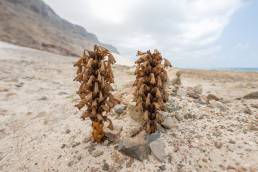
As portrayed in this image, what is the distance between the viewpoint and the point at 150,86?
321 inches

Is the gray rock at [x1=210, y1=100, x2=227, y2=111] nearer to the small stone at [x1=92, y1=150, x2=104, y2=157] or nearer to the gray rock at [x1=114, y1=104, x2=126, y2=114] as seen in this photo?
the gray rock at [x1=114, y1=104, x2=126, y2=114]

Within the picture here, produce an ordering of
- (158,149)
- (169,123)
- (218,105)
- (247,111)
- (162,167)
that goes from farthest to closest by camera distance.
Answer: (218,105) → (247,111) → (169,123) → (158,149) → (162,167)

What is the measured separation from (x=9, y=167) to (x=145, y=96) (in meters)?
4.44

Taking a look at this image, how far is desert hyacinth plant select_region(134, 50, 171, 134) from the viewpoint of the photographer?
26.4 ft

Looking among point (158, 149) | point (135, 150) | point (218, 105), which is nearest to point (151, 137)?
point (158, 149)

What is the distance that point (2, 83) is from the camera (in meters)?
16.5

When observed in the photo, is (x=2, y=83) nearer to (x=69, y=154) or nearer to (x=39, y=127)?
(x=39, y=127)

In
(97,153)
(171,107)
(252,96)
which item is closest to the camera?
(97,153)

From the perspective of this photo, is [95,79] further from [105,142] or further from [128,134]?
[128,134]

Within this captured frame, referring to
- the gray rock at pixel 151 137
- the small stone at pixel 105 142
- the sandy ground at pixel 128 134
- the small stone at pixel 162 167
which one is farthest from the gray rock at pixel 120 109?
the small stone at pixel 162 167

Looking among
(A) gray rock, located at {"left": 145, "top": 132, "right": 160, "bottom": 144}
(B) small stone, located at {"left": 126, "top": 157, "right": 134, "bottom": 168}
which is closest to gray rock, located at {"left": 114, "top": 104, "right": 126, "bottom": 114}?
(A) gray rock, located at {"left": 145, "top": 132, "right": 160, "bottom": 144}

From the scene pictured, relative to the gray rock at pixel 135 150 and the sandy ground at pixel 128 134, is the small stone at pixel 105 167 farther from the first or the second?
the gray rock at pixel 135 150

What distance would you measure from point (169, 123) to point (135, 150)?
1.64 meters

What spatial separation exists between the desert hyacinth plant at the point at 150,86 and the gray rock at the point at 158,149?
50 centimetres
